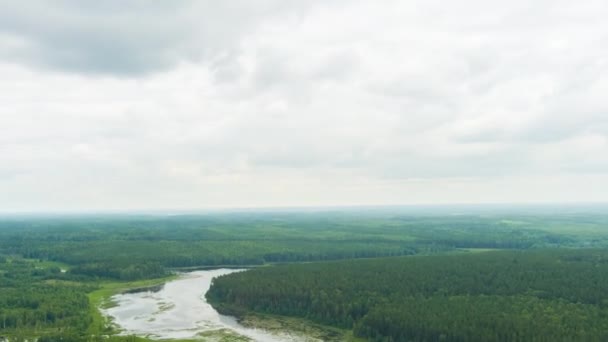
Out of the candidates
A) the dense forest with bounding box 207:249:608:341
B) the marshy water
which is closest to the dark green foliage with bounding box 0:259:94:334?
the marshy water

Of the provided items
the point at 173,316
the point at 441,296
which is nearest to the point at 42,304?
the point at 173,316

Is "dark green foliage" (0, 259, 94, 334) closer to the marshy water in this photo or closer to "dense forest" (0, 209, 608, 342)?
"dense forest" (0, 209, 608, 342)

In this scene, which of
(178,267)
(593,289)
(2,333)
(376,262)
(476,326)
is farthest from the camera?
(178,267)

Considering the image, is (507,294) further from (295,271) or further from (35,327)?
(35,327)

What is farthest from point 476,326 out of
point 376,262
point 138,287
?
point 138,287

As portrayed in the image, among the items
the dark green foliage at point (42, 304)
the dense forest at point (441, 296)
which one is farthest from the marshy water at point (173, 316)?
the dark green foliage at point (42, 304)

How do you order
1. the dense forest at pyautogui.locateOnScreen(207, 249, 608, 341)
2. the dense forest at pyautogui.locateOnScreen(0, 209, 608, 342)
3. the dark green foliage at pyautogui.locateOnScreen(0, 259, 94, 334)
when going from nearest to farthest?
the dense forest at pyautogui.locateOnScreen(207, 249, 608, 341) → the dense forest at pyautogui.locateOnScreen(0, 209, 608, 342) → the dark green foliage at pyautogui.locateOnScreen(0, 259, 94, 334)
